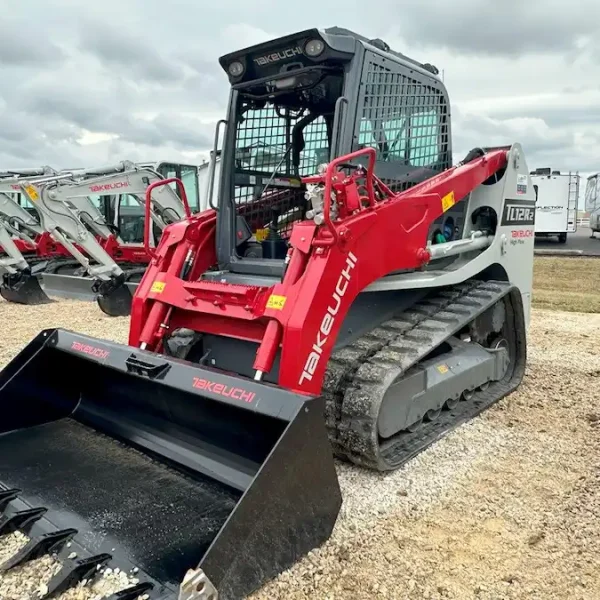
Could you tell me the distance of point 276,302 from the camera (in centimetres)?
322

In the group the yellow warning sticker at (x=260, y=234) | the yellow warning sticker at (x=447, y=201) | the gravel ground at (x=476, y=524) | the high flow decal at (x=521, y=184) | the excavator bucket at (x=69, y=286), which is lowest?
the gravel ground at (x=476, y=524)

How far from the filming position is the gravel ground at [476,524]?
8.11 feet

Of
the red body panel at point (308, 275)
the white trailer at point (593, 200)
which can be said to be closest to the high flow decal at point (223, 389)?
the red body panel at point (308, 275)

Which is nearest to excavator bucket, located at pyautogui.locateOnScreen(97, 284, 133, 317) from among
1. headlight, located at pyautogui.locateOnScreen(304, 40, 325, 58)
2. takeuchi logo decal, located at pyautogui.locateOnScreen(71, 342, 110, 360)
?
takeuchi logo decal, located at pyautogui.locateOnScreen(71, 342, 110, 360)

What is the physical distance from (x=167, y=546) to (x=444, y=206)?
2.59 m

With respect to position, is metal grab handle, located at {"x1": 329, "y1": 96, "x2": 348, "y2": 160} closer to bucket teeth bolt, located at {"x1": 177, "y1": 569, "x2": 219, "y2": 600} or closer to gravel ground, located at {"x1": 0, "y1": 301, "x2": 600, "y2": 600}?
gravel ground, located at {"x1": 0, "y1": 301, "x2": 600, "y2": 600}

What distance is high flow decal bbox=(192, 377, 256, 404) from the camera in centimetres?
265

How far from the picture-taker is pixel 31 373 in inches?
144

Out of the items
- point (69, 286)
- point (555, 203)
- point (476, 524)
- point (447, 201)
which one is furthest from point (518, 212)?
point (555, 203)

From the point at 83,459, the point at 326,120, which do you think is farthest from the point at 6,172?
the point at 83,459

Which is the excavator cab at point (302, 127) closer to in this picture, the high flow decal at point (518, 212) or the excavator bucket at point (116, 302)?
the high flow decal at point (518, 212)

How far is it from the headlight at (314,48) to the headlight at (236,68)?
0.61 metres

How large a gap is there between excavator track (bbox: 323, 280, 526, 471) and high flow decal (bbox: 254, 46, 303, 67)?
172 cm

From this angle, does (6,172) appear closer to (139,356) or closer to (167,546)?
(139,356)
